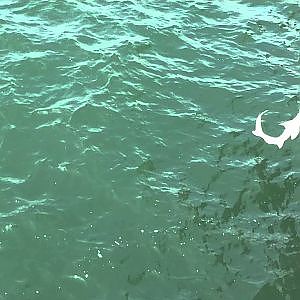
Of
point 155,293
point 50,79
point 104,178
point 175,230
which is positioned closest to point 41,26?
point 50,79

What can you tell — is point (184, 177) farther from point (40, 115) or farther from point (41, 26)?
point (41, 26)

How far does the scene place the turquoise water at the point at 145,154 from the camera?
16953 millimetres

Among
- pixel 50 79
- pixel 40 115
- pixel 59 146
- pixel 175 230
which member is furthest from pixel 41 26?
pixel 175 230

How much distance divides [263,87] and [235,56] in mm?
2436

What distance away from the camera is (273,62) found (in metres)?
26.0

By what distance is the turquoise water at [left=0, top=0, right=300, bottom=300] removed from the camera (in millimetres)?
16953

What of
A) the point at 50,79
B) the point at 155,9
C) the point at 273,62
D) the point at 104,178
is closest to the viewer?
the point at 104,178

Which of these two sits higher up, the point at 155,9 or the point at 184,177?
the point at 155,9

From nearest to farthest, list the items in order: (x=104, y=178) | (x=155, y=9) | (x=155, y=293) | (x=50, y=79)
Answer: (x=155, y=293) < (x=104, y=178) < (x=50, y=79) < (x=155, y=9)

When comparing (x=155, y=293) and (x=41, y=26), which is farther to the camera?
(x=41, y=26)

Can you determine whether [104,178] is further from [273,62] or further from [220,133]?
[273,62]

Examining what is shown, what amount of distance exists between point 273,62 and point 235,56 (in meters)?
1.71

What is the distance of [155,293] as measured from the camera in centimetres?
1639

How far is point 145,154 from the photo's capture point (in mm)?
20750
